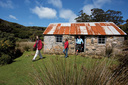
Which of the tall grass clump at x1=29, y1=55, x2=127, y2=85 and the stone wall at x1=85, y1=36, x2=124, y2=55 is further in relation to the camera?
the stone wall at x1=85, y1=36, x2=124, y2=55

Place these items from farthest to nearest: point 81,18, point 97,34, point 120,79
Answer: point 81,18 < point 97,34 < point 120,79

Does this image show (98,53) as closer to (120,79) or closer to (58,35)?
(58,35)

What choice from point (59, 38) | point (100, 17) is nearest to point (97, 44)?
point (59, 38)

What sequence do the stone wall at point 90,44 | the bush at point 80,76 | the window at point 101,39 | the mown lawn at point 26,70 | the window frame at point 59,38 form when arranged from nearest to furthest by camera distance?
the bush at point 80,76
the mown lawn at point 26,70
the stone wall at point 90,44
the window at point 101,39
the window frame at point 59,38

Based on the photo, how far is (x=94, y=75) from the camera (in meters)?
1.31

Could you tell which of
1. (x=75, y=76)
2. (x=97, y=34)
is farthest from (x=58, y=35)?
(x=75, y=76)

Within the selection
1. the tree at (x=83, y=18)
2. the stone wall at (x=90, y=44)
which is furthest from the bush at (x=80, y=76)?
the tree at (x=83, y=18)

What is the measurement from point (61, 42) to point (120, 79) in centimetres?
834

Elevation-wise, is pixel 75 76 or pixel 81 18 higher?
pixel 81 18

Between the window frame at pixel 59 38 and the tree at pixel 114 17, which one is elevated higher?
the tree at pixel 114 17

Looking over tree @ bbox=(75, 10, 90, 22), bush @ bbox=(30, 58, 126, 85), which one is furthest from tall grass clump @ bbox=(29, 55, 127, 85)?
tree @ bbox=(75, 10, 90, 22)

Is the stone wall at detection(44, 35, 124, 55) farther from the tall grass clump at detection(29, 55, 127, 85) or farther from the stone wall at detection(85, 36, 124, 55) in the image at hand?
the tall grass clump at detection(29, 55, 127, 85)

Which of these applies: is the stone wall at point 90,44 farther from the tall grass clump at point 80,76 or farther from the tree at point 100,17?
the tree at point 100,17

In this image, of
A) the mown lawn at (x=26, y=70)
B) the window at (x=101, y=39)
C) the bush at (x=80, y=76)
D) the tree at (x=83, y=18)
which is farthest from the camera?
the tree at (x=83, y=18)
